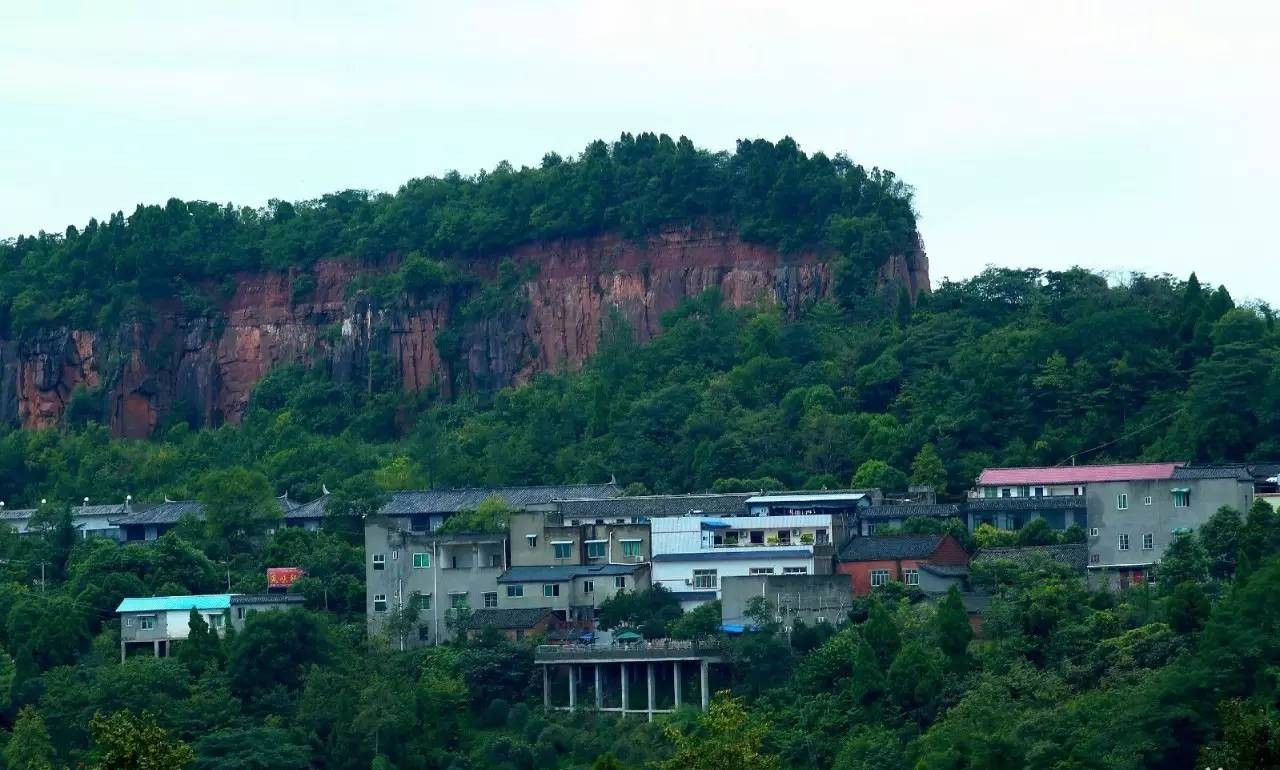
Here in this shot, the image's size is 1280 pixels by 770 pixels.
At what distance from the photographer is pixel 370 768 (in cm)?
5097

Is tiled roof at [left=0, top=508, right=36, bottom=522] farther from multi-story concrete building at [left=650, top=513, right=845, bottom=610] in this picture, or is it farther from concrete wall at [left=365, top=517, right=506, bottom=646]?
multi-story concrete building at [left=650, top=513, right=845, bottom=610]

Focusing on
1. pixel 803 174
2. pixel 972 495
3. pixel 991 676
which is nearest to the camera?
pixel 991 676

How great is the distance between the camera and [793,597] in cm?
5434

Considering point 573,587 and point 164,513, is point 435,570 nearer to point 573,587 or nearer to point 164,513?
point 573,587

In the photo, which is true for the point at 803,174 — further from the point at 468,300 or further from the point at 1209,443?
the point at 1209,443

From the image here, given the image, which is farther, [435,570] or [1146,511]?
[435,570]

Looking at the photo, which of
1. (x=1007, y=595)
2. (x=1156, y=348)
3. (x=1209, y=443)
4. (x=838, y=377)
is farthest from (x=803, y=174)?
(x=1007, y=595)

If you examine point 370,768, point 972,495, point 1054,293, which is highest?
point 1054,293

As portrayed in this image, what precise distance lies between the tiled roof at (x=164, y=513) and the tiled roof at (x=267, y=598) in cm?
866

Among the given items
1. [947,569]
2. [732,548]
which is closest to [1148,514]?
[947,569]

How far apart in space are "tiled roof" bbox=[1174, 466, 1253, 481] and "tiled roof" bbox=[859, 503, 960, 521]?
5106 millimetres

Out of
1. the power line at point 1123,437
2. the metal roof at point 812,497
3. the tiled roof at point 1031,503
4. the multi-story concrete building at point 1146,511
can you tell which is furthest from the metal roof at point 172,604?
the power line at point 1123,437

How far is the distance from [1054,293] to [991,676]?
919 inches

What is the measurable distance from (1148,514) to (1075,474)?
14.8ft
